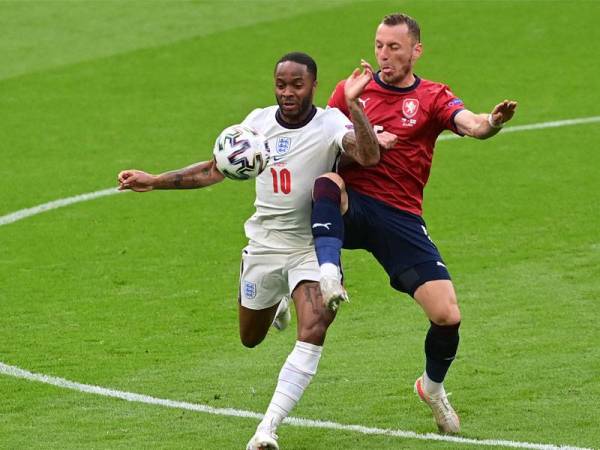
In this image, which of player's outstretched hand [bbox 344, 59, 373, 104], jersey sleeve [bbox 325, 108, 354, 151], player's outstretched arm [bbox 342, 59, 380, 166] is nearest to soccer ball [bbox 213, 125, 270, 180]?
jersey sleeve [bbox 325, 108, 354, 151]

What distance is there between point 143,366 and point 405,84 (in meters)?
2.99

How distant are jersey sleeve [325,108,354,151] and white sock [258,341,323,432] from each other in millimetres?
1252

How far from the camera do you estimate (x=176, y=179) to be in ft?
28.9

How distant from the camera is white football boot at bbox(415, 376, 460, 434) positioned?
866 centimetres

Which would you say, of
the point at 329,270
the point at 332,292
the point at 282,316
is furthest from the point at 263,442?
the point at 282,316

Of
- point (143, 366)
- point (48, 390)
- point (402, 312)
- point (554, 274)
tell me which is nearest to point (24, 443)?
point (48, 390)

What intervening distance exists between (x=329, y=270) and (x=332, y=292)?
0.60ft

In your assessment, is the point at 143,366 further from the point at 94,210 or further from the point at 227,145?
the point at 94,210

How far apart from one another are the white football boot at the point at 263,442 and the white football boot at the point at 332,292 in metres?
0.80

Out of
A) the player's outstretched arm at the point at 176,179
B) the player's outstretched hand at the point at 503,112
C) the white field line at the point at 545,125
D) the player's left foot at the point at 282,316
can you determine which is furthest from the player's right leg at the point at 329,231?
the white field line at the point at 545,125

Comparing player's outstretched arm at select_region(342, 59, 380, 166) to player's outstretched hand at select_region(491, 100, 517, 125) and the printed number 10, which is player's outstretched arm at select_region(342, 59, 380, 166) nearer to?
the printed number 10

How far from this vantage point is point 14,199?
635 inches

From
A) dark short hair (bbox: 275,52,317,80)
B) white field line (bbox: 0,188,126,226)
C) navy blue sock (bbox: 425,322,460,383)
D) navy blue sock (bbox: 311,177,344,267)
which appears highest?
dark short hair (bbox: 275,52,317,80)

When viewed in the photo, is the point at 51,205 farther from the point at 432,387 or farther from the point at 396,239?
the point at 432,387
